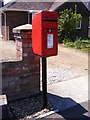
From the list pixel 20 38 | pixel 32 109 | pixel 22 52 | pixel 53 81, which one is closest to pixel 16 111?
pixel 32 109

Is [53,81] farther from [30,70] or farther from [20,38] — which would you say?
[20,38]

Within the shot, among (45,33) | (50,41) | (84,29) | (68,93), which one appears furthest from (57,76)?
(84,29)

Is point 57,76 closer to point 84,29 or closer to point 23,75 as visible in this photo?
point 23,75

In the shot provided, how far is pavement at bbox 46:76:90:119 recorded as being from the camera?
12.3ft

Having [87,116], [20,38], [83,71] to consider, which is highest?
[20,38]

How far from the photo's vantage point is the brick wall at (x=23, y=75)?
4.15 m

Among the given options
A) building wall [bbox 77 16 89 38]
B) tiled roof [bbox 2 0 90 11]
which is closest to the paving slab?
tiled roof [bbox 2 0 90 11]

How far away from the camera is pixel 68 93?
189 inches

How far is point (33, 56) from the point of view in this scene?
4.41 metres

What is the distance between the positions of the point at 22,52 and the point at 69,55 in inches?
249

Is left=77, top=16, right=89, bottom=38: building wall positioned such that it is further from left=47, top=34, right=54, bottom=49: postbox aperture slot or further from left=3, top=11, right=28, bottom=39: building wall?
left=47, top=34, right=54, bottom=49: postbox aperture slot

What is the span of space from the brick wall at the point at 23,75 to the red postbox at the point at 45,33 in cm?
51

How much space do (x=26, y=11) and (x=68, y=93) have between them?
13193 millimetres

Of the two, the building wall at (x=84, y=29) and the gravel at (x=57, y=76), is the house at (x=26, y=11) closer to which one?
the building wall at (x=84, y=29)
